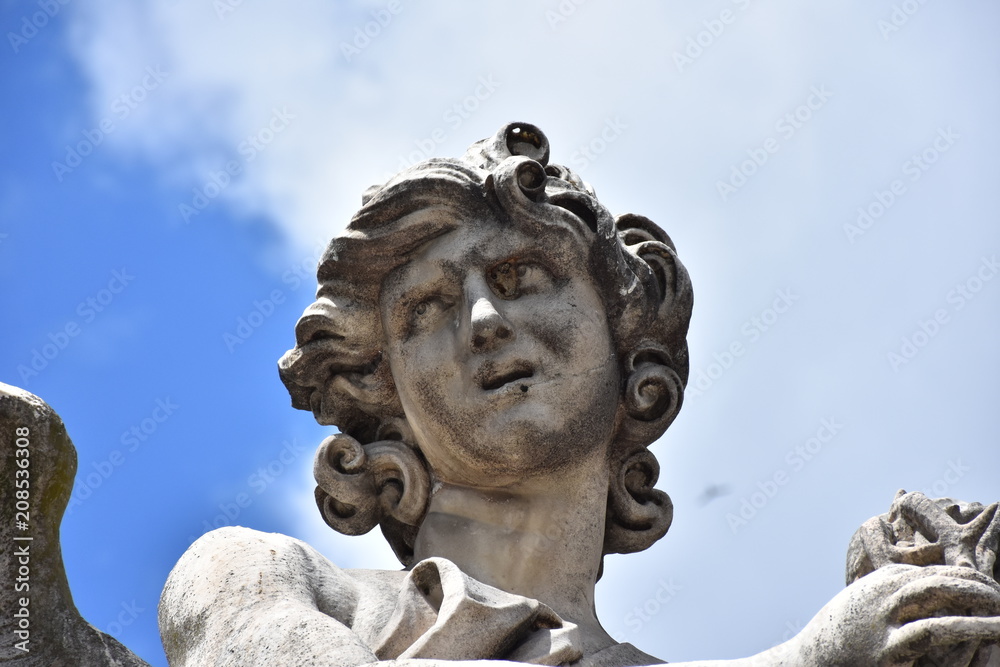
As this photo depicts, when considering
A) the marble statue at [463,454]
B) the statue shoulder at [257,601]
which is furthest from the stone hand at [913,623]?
the statue shoulder at [257,601]

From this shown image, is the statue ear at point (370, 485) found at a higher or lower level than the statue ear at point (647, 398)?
lower

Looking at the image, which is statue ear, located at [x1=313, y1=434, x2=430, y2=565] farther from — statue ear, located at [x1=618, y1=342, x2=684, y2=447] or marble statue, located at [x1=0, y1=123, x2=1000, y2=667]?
statue ear, located at [x1=618, y1=342, x2=684, y2=447]

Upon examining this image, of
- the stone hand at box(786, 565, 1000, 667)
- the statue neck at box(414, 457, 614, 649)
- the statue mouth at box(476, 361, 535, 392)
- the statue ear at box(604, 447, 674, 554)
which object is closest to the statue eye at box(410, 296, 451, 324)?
the statue mouth at box(476, 361, 535, 392)

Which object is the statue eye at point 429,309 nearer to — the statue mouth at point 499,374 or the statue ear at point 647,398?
the statue mouth at point 499,374

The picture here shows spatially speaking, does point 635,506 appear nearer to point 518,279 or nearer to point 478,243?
point 518,279

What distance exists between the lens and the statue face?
859 cm

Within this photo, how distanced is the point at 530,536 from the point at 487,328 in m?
0.98

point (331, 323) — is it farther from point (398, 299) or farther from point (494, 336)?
point (494, 336)

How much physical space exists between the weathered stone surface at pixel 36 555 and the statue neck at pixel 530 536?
1967 mm

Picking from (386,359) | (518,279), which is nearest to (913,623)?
(518,279)

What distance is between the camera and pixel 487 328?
8578 millimetres

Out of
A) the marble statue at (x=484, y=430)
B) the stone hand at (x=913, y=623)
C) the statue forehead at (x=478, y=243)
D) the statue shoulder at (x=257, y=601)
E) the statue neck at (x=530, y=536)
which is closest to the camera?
the stone hand at (x=913, y=623)

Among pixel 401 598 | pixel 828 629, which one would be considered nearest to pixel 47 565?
pixel 401 598

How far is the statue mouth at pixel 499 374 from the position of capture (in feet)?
28.3
